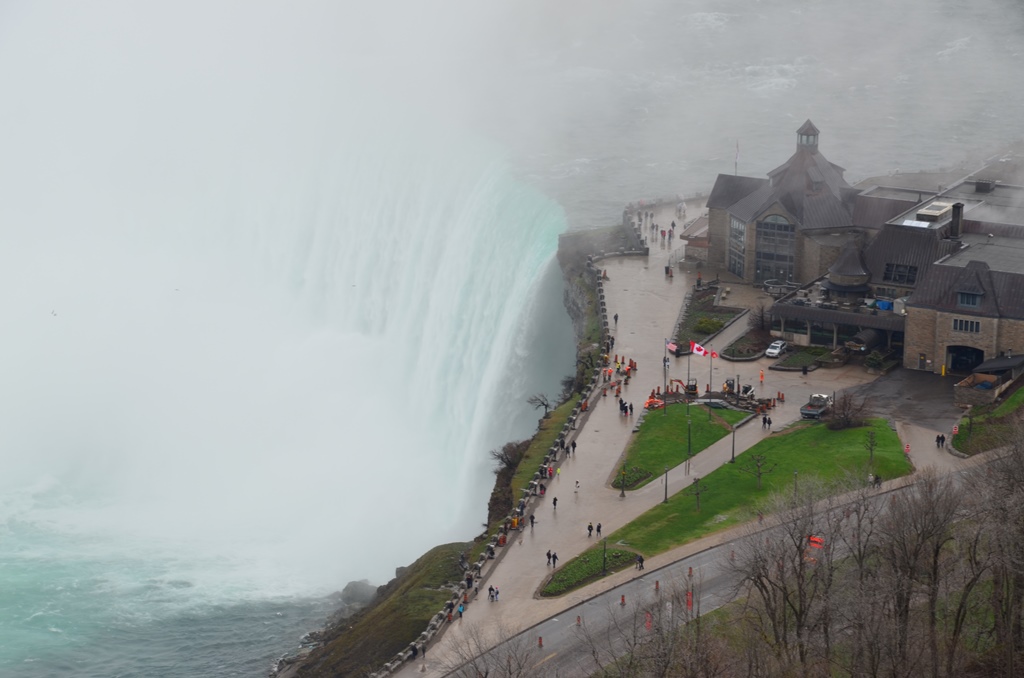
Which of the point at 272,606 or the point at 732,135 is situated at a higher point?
the point at 732,135

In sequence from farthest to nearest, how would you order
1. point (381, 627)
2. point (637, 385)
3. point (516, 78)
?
point (516, 78) → point (637, 385) → point (381, 627)

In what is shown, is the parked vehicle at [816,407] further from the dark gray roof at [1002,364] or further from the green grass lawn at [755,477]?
the dark gray roof at [1002,364]

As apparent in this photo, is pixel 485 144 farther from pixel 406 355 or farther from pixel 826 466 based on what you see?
pixel 826 466

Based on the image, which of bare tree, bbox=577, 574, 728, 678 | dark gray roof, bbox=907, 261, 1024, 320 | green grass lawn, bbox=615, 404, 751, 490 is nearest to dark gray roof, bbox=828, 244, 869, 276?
dark gray roof, bbox=907, 261, 1024, 320

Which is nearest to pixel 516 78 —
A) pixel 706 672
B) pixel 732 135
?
pixel 732 135

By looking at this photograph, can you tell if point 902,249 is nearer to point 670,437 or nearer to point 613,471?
point 670,437

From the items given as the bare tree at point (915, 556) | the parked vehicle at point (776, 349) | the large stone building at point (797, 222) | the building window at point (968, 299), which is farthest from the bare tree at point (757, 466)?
the large stone building at point (797, 222)

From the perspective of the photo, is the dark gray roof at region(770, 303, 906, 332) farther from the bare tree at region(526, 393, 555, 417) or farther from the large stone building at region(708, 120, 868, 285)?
the bare tree at region(526, 393, 555, 417)

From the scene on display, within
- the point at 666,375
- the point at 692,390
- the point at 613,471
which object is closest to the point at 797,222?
the point at 666,375
